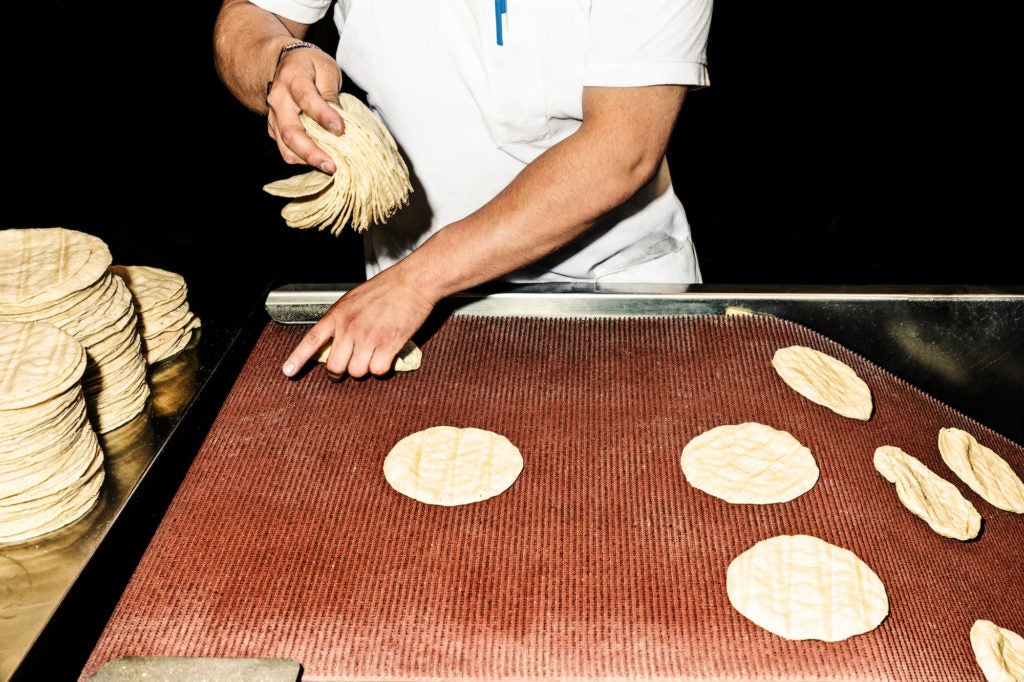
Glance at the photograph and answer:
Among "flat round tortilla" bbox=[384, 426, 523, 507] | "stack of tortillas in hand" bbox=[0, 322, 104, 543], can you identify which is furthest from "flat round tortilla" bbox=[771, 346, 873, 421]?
"stack of tortillas in hand" bbox=[0, 322, 104, 543]

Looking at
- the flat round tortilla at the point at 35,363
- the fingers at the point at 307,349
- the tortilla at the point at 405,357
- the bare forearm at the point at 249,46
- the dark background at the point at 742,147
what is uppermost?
the bare forearm at the point at 249,46

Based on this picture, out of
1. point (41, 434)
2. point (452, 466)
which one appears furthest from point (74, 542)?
point (452, 466)

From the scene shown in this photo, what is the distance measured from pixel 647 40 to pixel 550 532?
0.94m

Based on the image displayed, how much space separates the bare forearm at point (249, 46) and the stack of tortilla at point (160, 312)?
0.49 meters

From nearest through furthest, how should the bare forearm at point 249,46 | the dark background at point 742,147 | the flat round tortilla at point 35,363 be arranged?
the flat round tortilla at point 35,363 → the bare forearm at point 249,46 → the dark background at point 742,147

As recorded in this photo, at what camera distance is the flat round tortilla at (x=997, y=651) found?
1.13 metres

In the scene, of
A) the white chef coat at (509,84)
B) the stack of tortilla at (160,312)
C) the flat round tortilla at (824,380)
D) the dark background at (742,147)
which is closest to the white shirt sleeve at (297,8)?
the white chef coat at (509,84)

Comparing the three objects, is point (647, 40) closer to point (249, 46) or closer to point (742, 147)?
point (249, 46)

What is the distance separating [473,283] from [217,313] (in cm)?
77

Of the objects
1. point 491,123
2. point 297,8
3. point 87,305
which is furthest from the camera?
point 297,8

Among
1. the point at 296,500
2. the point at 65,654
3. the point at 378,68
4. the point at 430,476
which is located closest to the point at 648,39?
the point at 378,68

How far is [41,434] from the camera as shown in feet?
4.26

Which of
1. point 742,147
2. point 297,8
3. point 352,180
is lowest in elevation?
point 742,147

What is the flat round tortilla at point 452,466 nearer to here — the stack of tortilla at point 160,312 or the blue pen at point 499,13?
the stack of tortilla at point 160,312
